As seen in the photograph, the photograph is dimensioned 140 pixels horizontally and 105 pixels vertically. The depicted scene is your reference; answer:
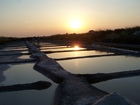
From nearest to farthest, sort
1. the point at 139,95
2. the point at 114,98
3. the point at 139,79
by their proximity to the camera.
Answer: the point at 114,98 < the point at 139,95 < the point at 139,79

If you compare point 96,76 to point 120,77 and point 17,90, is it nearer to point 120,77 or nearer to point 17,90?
point 120,77

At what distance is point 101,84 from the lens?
21.9ft

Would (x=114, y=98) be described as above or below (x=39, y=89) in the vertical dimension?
above

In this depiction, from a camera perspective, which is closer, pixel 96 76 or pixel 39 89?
pixel 39 89

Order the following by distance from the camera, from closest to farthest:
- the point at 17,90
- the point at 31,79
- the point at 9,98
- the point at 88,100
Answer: the point at 88,100 < the point at 9,98 < the point at 17,90 < the point at 31,79

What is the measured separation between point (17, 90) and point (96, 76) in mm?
2350

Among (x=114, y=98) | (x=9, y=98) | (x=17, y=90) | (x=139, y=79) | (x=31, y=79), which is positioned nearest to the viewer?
(x=114, y=98)

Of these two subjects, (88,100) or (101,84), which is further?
(101,84)

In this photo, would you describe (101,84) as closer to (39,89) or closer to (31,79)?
(39,89)

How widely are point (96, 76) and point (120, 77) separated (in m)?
0.75

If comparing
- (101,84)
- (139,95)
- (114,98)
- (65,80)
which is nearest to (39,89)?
(65,80)

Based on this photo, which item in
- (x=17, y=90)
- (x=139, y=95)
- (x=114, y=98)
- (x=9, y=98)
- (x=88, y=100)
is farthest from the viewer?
(x=17, y=90)

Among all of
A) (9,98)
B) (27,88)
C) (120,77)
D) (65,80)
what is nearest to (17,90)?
(27,88)

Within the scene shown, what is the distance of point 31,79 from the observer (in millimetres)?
7938
